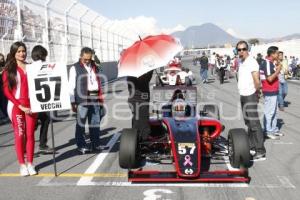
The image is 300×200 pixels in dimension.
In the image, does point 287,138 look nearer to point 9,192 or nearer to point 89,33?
point 9,192

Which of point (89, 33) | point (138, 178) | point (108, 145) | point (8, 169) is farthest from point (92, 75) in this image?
point (89, 33)

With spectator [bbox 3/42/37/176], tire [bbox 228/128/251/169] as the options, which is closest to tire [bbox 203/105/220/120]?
tire [bbox 228/128/251/169]

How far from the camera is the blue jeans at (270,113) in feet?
28.5

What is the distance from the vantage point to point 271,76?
8328mm

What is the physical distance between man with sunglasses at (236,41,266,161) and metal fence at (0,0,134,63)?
8430 millimetres

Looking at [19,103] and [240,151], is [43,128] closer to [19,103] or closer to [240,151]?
[19,103]

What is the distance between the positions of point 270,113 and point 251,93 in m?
1.68

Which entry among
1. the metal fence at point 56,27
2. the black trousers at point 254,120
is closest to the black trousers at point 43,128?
the black trousers at point 254,120

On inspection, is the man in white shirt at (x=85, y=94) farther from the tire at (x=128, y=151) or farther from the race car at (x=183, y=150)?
the tire at (x=128, y=151)

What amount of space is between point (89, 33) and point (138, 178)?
21.9m

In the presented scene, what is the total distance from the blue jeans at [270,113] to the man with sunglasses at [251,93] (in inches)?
57.3

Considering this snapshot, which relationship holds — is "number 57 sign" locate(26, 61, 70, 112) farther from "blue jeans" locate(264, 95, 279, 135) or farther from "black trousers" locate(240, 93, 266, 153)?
"blue jeans" locate(264, 95, 279, 135)

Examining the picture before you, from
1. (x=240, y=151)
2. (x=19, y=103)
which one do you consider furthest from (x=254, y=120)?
(x=19, y=103)

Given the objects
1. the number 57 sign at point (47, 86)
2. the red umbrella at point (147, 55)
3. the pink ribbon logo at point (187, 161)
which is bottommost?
the pink ribbon logo at point (187, 161)
